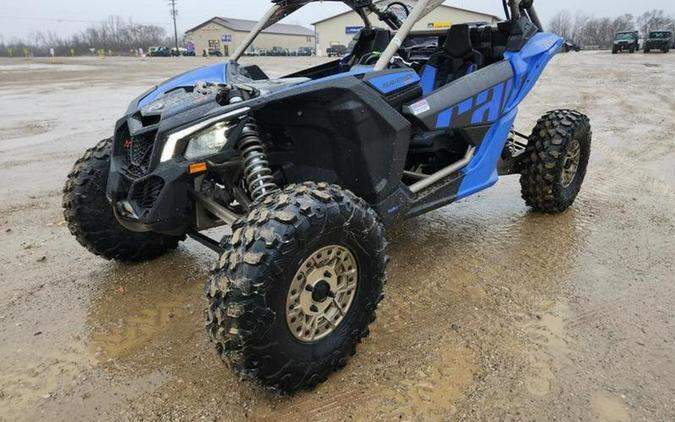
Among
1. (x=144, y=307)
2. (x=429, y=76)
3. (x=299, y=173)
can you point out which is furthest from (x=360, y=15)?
(x=144, y=307)

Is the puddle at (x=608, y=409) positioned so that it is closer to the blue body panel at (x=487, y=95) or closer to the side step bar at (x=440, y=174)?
the side step bar at (x=440, y=174)

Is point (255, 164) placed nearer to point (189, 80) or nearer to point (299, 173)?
point (299, 173)

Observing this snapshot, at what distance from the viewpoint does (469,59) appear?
15.7 feet

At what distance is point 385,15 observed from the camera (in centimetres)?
505

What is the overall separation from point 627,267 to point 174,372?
10.8 feet

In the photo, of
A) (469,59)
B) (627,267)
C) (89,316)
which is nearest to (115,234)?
(89,316)

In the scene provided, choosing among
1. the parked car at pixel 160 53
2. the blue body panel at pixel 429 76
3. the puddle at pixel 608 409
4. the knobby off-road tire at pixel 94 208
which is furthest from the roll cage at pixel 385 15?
the parked car at pixel 160 53

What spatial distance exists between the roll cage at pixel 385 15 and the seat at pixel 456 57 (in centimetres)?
41

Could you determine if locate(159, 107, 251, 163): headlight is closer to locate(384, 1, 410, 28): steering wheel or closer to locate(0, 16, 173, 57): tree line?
locate(384, 1, 410, 28): steering wheel

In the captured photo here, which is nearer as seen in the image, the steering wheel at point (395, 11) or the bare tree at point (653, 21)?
the steering wheel at point (395, 11)

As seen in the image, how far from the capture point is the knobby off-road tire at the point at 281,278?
7.65ft

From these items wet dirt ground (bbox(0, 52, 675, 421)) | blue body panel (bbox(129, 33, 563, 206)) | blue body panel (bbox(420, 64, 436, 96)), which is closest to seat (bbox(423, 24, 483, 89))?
blue body panel (bbox(420, 64, 436, 96))

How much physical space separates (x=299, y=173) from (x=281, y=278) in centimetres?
128

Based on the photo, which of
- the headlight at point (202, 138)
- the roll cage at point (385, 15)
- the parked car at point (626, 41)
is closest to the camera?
the headlight at point (202, 138)
